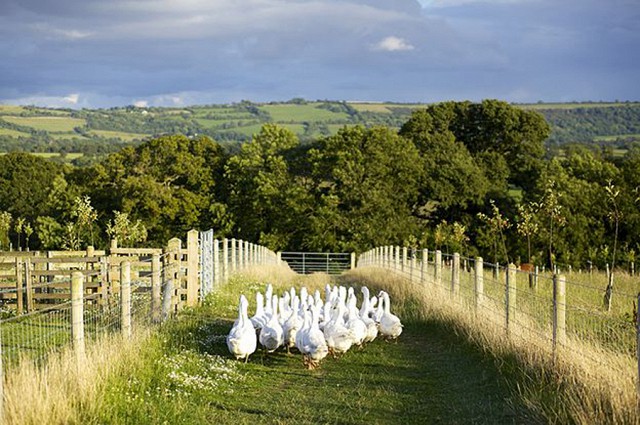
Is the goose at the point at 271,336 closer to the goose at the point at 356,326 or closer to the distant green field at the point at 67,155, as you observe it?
the goose at the point at 356,326

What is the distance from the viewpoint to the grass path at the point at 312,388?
984cm

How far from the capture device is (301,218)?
6334 cm

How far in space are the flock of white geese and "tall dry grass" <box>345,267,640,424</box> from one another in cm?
150

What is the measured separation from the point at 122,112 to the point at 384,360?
552 feet

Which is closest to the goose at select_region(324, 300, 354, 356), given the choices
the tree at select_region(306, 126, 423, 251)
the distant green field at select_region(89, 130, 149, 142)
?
the tree at select_region(306, 126, 423, 251)

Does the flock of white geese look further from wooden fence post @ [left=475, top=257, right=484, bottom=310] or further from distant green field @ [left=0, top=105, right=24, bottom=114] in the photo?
distant green field @ [left=0, top=105, right=24, bottom=114]

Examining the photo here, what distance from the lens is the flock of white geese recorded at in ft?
43.2

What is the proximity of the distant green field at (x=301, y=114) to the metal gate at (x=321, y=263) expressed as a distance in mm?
115555

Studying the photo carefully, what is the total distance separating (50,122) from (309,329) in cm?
13241

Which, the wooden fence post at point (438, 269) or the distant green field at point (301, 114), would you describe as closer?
the wooden fence post at point (438, 269)

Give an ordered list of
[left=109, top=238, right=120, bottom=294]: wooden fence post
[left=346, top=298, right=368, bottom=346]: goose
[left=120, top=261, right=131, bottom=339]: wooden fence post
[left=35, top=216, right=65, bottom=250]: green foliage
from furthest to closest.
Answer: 1. [left=35, top=216, right=65, bottom=250]: green foliage
2. [left=109, top=238, right=120, bottom=294]: wooden fence post
3. [left=346, top=298, right=368, bottom=346]: goose
4. [left=120, top=261, right=131, bottom=339]: wooden fence post

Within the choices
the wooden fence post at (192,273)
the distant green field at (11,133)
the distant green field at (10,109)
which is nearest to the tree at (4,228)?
the wooden fence post at (192,273)

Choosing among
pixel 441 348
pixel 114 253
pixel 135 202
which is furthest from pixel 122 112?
pixel 441 348

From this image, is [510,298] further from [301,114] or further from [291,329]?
[301,114]
